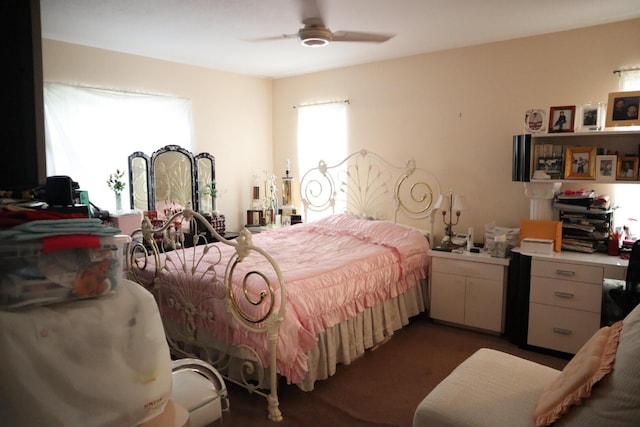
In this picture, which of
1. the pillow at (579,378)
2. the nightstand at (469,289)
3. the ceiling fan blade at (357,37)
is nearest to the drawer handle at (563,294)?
the nightstand at (469,289)

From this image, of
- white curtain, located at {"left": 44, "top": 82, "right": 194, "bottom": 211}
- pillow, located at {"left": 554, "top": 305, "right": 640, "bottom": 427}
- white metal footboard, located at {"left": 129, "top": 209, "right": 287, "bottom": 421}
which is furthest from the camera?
white curtain, located at {"left": 44, "top": 82, "right": 194, "bottom": 211}

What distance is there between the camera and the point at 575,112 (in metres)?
3.19

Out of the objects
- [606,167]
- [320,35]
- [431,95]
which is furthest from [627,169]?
[320,35]

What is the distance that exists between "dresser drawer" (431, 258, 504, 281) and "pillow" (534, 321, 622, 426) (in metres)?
1.73

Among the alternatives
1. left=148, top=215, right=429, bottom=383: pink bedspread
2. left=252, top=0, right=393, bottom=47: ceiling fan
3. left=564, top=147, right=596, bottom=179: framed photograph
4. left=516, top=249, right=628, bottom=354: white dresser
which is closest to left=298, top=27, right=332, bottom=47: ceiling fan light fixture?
left=252, top=0, right=393, bottom=47: ceiling fan

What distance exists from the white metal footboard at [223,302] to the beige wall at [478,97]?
2.08 metres

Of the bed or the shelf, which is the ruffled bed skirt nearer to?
the bed

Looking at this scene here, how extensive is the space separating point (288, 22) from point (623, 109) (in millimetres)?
2462

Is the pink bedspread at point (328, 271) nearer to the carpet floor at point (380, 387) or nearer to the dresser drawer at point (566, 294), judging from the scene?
the carpet floor at point (380, 387)

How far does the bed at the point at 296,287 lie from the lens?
2367 millimetres

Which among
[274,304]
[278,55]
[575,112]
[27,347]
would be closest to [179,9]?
[278,55]

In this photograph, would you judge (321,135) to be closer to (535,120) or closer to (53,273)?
(535,120)

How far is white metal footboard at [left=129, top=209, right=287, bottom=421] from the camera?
7.50 feet

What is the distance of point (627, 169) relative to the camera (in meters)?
3.02
